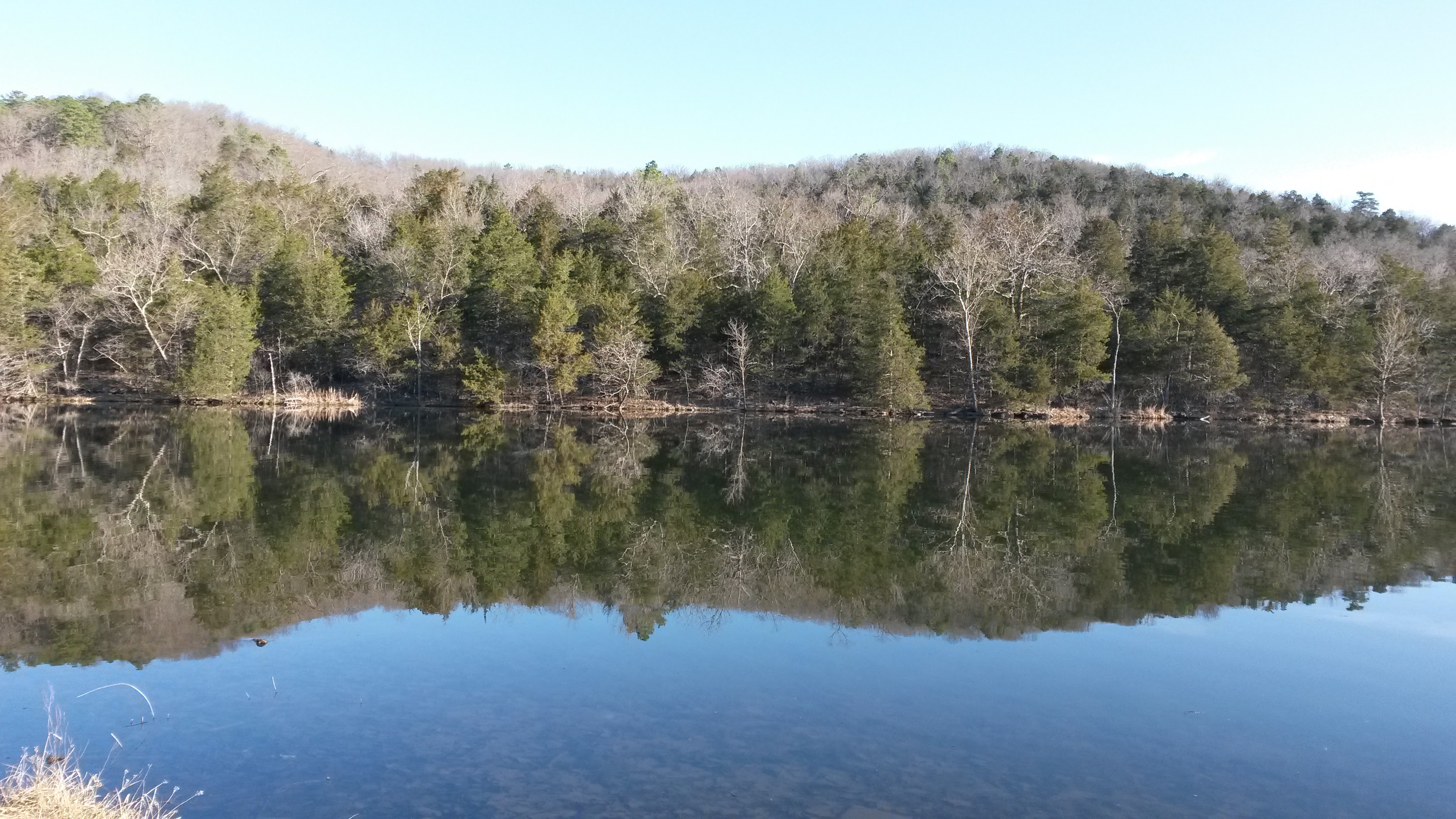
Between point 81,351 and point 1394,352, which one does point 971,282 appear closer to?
point 1394,352

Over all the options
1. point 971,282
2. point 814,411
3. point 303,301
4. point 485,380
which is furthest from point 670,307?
point 303,301

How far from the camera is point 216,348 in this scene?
40.8 metres

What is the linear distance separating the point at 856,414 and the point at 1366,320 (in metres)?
24.2

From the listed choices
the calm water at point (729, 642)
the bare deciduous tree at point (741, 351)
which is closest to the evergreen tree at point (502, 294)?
the bare deciduous tree at point (741, 351)

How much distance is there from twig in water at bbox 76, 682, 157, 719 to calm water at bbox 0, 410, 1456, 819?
7 centimetres

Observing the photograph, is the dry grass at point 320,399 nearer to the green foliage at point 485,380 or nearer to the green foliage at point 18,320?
the green foliage at point 485,380

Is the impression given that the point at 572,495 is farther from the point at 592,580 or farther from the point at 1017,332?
the point at 1017,332

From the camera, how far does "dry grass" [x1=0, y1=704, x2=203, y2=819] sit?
5.37 meters

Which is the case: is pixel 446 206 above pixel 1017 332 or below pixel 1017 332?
above

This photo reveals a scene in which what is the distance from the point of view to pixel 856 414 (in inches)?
1769

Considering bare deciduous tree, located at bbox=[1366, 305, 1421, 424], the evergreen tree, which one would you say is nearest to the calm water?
the evergreen tree

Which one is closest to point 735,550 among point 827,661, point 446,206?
point 827,661

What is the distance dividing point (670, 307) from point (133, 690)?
39.4m

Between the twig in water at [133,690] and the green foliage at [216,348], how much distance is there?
120ft
